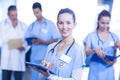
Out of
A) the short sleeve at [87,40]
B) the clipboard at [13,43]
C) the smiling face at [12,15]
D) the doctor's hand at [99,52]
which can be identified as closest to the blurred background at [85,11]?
the short sleeve at [87,40]

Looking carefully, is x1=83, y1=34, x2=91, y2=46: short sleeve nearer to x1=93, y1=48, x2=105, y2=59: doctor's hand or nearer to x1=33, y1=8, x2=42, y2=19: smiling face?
x1=93, y1=48, x2=105, y2=59: doctor's hand

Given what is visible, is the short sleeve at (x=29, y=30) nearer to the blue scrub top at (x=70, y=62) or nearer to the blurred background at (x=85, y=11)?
the blurred background at (x=85, y=11)

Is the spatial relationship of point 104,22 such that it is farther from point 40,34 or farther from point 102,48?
point 40,34

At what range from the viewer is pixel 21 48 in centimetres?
267

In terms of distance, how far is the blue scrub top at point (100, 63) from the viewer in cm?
227

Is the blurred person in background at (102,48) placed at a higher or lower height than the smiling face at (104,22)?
lower

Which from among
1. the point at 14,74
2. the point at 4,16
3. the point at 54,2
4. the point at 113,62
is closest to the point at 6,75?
the point at 14,74

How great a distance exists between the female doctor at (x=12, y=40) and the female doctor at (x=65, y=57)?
2.76 ft

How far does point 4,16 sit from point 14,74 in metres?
0.63

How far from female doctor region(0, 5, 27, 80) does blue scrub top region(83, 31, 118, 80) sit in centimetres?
74

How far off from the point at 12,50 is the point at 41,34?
393 mm

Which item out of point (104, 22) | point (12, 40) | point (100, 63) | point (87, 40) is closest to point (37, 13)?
point (12, 40)

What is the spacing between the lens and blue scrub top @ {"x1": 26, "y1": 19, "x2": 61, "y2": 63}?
97.9 inches

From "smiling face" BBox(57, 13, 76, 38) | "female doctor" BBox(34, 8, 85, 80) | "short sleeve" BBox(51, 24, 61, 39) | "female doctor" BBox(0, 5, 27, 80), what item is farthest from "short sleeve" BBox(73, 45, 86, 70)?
"female doctor" BBox(0, 5, 27, 80)
